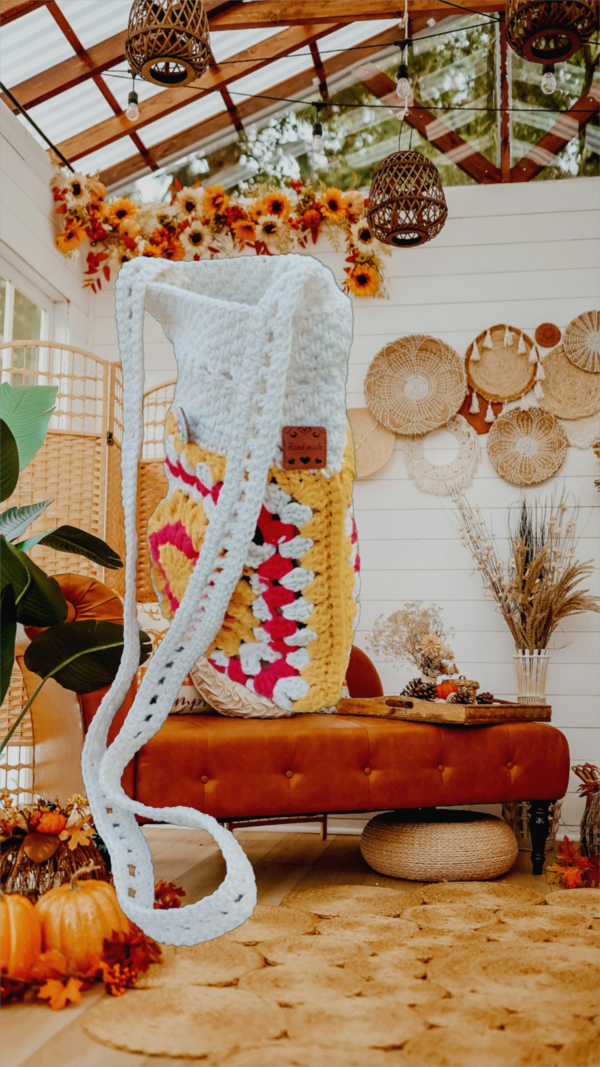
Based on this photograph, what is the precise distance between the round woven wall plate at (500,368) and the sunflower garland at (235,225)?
0.55 meters

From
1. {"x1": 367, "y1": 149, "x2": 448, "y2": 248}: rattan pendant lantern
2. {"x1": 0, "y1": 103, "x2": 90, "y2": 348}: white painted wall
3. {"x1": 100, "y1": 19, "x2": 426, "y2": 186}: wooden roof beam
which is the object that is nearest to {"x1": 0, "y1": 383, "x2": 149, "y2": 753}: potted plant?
{"x1": 367, "y1": 149, "x2": 448, "y2": 248}: rattan pendant lantern

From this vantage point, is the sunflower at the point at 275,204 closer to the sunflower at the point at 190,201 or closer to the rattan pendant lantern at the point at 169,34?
the sunflower at the point at 190,201

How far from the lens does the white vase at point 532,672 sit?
3.49 m

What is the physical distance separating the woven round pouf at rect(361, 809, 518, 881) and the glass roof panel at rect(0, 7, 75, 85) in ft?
10.4

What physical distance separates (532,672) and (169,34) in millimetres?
2593

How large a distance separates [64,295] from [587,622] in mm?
2822

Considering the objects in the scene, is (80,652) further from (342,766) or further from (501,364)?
(501,364)

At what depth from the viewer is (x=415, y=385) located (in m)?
3.98

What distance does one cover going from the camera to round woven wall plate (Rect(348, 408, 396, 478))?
398cm

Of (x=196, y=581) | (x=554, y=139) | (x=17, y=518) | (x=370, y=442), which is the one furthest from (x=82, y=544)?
(x=554, y=139)

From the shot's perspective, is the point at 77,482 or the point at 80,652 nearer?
the point at 80,652

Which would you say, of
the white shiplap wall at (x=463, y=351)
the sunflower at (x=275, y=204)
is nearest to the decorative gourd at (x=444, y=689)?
the white shiplap wall at (x=463, y=351)

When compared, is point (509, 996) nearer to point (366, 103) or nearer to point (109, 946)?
point (109, 946)

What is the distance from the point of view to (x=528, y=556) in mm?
3818
